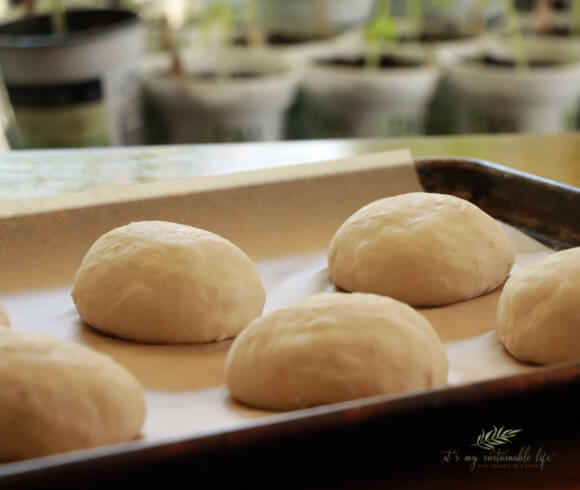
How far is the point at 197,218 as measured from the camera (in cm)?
111

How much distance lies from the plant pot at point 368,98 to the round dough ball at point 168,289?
55.3 inches

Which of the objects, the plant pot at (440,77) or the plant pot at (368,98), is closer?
the plant pot at (368,98)

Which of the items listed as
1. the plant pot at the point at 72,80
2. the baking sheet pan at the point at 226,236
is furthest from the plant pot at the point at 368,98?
the baking sheet pan at the point at 226,236

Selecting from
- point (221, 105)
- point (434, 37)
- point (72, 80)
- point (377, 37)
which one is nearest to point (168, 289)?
point (72, 80)

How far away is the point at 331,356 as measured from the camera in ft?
2.24

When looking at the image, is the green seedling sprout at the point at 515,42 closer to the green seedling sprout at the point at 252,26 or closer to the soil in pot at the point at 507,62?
the soil in pot at the point at 507,62

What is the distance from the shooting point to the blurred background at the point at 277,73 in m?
1.90

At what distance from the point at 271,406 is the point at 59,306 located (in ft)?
1.24

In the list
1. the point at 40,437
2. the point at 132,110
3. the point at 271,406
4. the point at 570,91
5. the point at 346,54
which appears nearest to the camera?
the point at 40,437

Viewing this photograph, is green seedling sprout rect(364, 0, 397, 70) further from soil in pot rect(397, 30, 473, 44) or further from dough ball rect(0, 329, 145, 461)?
dough ball rect(0, 329, 145, 461)

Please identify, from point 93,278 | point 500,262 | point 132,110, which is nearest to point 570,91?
point 132,110

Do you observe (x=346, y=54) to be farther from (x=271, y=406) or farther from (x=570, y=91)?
(x=271, y=406)

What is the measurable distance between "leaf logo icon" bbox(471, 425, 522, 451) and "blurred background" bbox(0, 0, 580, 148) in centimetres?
148

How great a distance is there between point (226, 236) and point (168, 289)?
24cm
